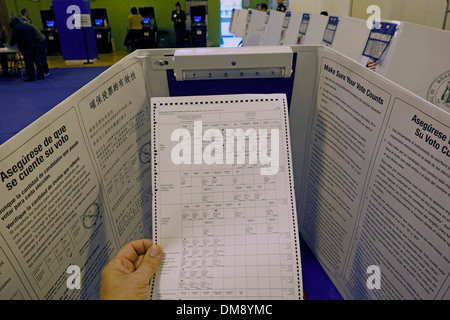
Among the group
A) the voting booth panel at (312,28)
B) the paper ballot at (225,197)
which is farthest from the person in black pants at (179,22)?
the paper ballot at (225,197)

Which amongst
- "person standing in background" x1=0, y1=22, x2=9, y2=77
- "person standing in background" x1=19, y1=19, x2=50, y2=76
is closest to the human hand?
"person standing in background" x1=19, y1=19, x2=50, y2=76

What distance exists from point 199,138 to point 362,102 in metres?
→ 0.45

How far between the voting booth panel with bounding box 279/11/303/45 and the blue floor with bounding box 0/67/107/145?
3700mm

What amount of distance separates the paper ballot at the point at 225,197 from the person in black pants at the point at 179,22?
31.1ft

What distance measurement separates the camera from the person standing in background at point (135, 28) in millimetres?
8695

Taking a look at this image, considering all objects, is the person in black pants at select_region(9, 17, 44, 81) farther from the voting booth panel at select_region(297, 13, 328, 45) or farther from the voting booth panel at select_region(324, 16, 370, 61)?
the voting booth panel at select_region(324, 16, 370, 61)

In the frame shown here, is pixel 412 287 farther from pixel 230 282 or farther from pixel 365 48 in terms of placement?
pixel 365 48

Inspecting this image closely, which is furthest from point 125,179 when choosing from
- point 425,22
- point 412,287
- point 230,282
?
point 425,22

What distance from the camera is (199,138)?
0.88 m

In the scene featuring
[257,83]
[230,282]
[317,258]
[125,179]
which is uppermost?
[257,83]

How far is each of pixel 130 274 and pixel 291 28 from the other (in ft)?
12.8

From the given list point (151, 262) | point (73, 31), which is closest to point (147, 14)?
point (73, 31)

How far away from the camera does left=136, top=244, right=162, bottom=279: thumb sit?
76 centimetres

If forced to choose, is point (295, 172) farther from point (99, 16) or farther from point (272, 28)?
point (99, 16)
